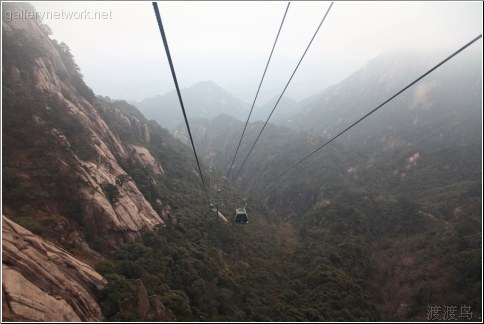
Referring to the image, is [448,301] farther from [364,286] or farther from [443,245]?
[443,245]

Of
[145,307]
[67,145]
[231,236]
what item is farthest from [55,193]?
[231,236]

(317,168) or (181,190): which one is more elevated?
(317,168)

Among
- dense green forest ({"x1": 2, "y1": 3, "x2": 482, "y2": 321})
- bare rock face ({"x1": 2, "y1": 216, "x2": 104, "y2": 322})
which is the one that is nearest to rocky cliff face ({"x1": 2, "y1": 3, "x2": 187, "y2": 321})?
bare rock face ({"x1": 2, "y1": 216, "x2": 104, "y2": 322})

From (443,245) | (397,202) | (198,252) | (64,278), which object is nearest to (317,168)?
(397,202)

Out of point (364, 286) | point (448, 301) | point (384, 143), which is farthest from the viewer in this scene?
point (384, 143)

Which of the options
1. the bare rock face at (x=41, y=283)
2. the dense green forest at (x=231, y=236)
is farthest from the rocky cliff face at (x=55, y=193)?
the dense green forest at (x=231, y=236)

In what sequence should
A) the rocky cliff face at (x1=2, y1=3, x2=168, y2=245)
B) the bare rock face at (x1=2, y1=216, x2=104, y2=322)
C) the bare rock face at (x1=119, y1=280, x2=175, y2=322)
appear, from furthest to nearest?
1. the rocky cliff face at (x1=2, y1=3, x2=168, y2=245)
2. the bare rock face at (x1=119, y1=280, x2=175, y2=322)
3. the bare rock face at (x1=2, y1=216, x2=104, y2=322)

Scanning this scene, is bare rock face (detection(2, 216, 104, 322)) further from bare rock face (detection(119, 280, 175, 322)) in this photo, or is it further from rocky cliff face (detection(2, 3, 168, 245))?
rocky cliff face (detection(2, 3, 168, 245))

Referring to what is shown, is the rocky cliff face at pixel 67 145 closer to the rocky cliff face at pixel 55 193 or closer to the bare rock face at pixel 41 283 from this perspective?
the rocky cliff face at pixel 55 193
